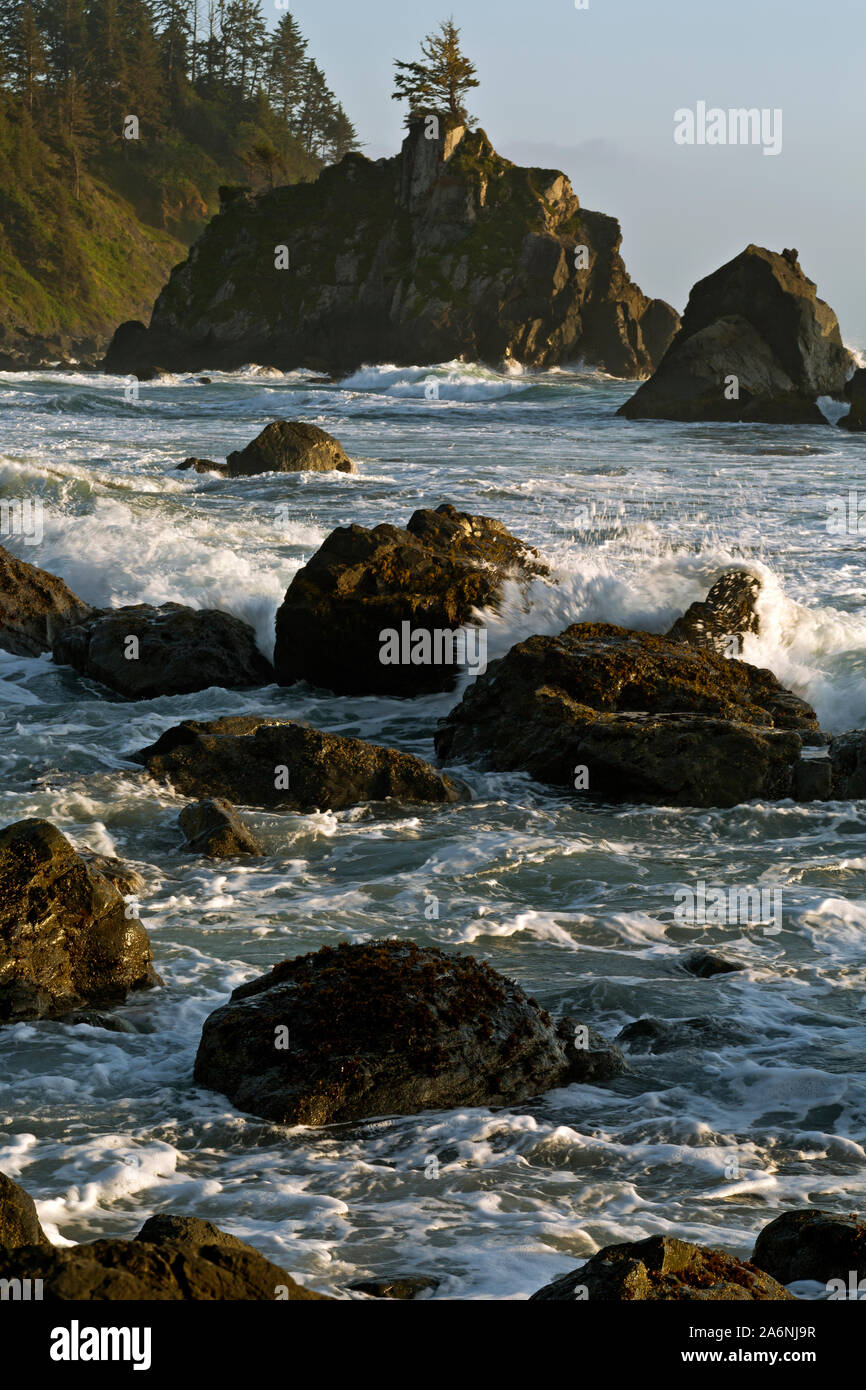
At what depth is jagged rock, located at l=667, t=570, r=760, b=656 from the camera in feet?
42.6

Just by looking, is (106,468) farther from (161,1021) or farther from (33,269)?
(33,269)

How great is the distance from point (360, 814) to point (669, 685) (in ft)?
9.87

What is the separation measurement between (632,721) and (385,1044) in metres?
5.24

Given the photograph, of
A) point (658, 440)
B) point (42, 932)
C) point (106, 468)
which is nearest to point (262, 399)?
point (658, 440)

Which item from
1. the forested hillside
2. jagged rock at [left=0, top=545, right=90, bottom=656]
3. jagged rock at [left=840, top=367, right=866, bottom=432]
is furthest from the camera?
the forested hillside

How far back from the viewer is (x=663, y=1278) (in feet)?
11.2

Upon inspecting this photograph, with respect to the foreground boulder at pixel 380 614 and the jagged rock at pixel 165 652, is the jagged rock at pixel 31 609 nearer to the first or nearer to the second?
the jagged rock at pixel 165 652

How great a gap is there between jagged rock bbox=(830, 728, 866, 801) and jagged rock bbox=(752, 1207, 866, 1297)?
6253mm

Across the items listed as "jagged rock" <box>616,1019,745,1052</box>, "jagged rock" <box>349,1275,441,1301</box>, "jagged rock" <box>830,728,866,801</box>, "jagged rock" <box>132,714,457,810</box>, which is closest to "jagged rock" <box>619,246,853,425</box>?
"jagged rock" <box>830,728,866,801</box>

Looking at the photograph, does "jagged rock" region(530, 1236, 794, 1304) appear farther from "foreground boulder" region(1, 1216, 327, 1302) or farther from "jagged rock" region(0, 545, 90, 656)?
"jagged rock" region(0, 545, 90, 656)

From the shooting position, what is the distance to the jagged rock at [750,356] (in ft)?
164

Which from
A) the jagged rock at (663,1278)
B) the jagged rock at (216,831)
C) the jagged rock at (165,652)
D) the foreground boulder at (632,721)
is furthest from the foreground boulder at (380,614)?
the jagged rock at (663,1278)

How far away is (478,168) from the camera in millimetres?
79625

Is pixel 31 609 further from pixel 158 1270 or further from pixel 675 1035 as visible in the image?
pixel 158 1270
